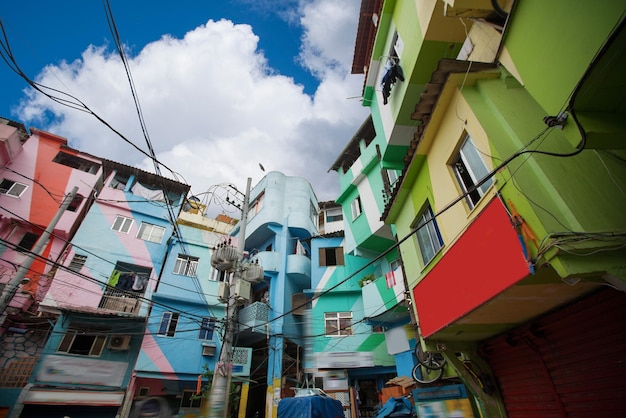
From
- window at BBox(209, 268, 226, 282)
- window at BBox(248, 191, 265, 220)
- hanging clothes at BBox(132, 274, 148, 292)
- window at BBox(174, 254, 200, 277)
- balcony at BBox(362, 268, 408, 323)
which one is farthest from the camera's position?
window at BBox(248, 191, 265, 220)

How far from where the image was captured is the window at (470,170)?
214 inches

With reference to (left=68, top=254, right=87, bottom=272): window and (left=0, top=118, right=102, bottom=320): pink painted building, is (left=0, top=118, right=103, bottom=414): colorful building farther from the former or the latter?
(left=68, top=254, right=87, bottom=272): window

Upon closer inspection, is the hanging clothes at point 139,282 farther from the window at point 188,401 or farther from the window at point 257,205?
the window at point 257,205

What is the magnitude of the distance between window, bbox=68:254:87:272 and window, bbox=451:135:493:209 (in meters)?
20.6

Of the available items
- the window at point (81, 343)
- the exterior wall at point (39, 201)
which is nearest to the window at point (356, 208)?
the window at point (81, 343)

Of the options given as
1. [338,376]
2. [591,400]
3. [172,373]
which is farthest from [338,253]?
[591,400]

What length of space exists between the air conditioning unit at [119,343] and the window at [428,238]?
1746 cm

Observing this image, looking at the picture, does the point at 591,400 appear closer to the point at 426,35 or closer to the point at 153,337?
the point at 426,35

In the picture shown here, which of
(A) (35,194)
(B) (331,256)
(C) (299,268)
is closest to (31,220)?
(A) (35,194)

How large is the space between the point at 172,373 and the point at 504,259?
18447 mm

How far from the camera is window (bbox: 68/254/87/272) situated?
16.9 m

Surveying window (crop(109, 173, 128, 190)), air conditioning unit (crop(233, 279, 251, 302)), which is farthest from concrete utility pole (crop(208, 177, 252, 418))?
window (crop(109, 173, 128, 190))

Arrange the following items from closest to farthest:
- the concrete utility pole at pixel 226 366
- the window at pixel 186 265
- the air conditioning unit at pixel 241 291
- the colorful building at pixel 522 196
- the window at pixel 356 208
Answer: the colorful building at pixel 522 196
the concrete utility pole at pixel 226 366
the air conditioning unit at pixel 241 291
the window at pixel 356 208
the window at pixel 186 265

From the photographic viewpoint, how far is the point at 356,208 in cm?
1998
